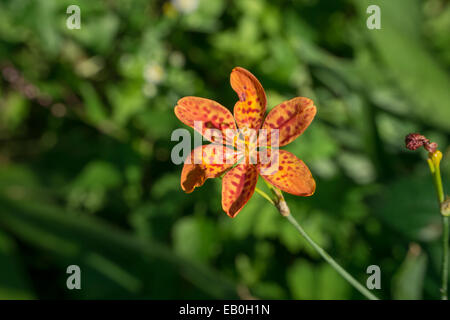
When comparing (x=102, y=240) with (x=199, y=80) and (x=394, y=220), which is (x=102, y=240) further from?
(x=394, y=220)

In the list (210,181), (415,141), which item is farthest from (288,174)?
(210,181)

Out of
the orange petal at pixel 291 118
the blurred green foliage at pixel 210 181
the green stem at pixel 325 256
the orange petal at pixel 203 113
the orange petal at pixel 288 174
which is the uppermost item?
the blurred green foliage at pixel 210 181

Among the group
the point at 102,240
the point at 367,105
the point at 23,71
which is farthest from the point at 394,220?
the point at 23,71

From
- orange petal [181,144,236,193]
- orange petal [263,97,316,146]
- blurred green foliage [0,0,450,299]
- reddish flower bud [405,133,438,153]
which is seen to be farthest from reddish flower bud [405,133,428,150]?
blurred green foliage [0,0,450,299]

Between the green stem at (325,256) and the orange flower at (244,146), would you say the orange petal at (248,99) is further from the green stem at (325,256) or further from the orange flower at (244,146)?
the green stem at (325,256)

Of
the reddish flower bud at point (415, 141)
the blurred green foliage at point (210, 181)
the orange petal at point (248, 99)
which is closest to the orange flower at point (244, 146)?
the orange petal at point (248, 99)

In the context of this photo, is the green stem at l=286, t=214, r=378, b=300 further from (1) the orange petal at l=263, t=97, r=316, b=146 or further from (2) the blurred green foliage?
(2) the blurred green foliage
